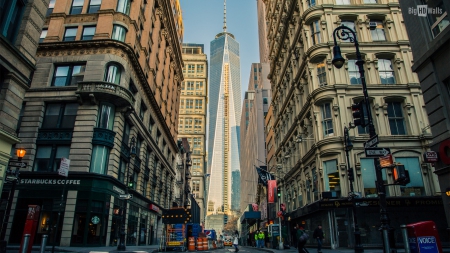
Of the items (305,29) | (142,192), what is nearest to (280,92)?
(305,29)

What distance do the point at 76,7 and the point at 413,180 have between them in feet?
120

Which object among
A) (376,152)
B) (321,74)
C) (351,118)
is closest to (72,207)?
(376,152)

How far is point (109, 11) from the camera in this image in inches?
1216

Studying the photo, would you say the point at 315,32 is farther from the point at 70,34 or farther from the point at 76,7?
the point at 76,7

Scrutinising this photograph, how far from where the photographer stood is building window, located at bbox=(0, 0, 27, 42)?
49.0ft

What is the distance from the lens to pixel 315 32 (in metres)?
31.2

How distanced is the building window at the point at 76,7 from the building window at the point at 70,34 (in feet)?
7.55

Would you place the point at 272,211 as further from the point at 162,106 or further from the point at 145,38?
the point at 145,38

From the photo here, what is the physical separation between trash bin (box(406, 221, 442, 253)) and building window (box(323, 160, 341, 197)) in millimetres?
17134

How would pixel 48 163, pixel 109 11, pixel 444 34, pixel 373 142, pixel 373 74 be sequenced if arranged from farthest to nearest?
pixel 109 11 → pixel 373 74 → pixel 48 163 → pixel 444 34 → pixel 373 142

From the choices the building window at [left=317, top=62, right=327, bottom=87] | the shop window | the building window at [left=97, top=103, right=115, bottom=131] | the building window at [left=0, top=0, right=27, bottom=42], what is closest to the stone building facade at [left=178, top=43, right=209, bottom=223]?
the building window at [left=97, top=103, right=115, bottom=131]

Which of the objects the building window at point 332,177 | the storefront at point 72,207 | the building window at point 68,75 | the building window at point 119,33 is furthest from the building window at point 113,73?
the building window at point 332,177

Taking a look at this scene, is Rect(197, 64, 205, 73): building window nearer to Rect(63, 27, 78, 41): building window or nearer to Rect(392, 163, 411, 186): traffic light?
Rect(63, 27, 78, 41): building window

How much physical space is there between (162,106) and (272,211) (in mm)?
31997
